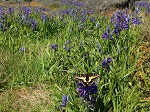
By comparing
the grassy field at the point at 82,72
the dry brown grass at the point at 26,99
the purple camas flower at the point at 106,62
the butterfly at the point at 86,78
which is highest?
the butterfly at the point at 86,78

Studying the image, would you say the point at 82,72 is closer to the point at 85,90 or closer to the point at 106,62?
the point at 106,62

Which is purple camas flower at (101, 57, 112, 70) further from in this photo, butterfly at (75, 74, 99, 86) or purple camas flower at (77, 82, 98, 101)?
butterfly at (75, 74, 99, 86)

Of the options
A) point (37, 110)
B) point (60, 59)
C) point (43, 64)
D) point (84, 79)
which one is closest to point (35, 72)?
point (43, 64)

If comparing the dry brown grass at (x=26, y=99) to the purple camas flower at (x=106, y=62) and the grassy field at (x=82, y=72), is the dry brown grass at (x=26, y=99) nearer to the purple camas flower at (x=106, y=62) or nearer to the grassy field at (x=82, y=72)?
the grassy field at (x=82, y=72)

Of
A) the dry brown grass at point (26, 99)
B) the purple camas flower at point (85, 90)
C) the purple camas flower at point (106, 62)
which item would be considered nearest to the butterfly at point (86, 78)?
the purple camas flower at point (85, 90)

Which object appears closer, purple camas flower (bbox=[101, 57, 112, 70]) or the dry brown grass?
purple camas flower (bbox=[101, 57, 112, 70])

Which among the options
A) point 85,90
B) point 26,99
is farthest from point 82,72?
point 85,90

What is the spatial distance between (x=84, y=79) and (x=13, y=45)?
2871mm

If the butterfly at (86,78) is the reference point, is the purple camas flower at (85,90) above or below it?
below

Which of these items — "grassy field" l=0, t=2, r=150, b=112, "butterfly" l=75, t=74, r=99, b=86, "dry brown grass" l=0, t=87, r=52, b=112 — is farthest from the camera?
"dry brown grass" l=0, t=87, r=52, b=112

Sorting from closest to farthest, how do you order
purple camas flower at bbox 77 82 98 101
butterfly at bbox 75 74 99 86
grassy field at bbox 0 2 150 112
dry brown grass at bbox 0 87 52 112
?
butterfly at bbox 75 74 99 86, purple camas flower at bbox 77 82 98 101, grassy field at bbox 0 2 150 112, dry brown grass at bbox 0 87 52 112

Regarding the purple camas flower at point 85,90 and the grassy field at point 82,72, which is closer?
the purple camas flower at point 85,90

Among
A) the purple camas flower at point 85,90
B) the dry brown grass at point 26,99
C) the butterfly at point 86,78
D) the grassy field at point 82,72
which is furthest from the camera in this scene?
the dry brown grass at point 26,99

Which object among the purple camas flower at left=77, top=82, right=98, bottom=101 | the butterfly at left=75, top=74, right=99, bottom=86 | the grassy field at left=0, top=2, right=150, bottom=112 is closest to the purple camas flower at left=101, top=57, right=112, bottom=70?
the grassy field at left=0, top=2, right=150, bottom=112
